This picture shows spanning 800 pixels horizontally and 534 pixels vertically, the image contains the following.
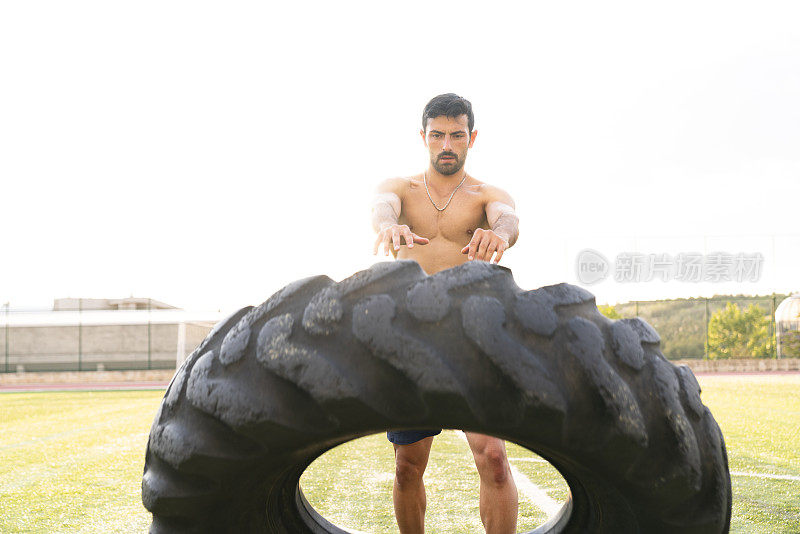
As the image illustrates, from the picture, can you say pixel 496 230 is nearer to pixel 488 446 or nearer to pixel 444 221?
pixel 444 221

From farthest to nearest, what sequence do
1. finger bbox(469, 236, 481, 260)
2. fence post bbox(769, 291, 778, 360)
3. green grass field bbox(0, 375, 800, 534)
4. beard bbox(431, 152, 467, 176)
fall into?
fence post bbox(769, 291, 778, 360) < green grass field bbox(0, 375, 800, 534) < beard bbox(431, 152, 467, 176) < finger bbox(469, 236, 481, 260)

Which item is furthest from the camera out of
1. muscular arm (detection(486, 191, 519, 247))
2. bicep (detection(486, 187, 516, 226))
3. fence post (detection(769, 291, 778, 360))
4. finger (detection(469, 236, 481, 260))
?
fence post (detection(769, 291, 778, 360))

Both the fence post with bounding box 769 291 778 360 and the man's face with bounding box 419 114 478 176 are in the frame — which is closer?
the man's face with bounding box 419 114 478 176

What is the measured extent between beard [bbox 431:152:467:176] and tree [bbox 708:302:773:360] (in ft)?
114

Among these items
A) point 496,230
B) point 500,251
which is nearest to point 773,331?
point 496,230

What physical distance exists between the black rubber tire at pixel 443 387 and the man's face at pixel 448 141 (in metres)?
1.60

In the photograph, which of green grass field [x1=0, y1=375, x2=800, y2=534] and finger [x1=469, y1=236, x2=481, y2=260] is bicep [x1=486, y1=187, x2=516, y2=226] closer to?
finger [x1=469, y1=236, x2=481, y2=260]

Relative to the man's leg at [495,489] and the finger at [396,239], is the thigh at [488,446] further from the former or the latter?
the finger at [396,239]

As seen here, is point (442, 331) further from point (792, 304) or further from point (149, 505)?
point (792, 304)

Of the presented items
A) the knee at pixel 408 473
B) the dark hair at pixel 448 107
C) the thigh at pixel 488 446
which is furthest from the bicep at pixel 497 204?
the knee at pixel 408 473

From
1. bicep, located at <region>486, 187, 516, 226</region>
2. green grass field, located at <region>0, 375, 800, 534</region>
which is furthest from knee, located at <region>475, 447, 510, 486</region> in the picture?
bicep, located at <region>486, 187, 516, 226</region>

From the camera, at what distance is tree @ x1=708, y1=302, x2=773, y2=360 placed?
110 ft

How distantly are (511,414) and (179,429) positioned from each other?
55 cm

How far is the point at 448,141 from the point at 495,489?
1403 mm
